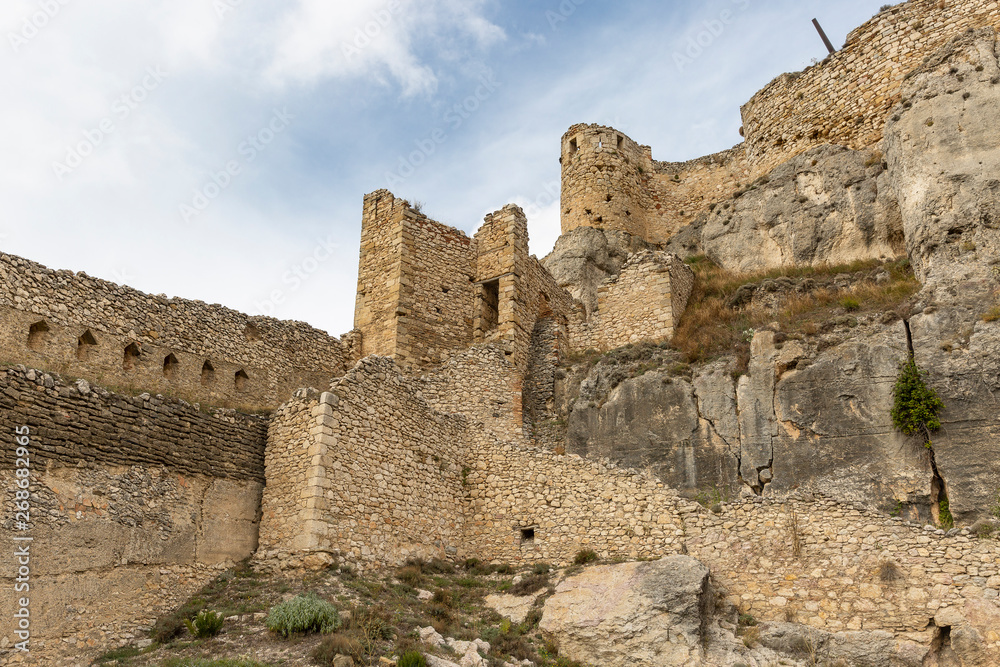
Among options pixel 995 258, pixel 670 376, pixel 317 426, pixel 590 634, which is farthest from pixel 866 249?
pixel 317 426

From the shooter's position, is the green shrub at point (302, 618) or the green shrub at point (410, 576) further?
the green shrub at point (410, 576)

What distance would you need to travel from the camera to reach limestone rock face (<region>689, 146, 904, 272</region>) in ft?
57.2

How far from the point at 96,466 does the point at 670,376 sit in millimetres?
9877

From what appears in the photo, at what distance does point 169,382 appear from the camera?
1490 centimetres

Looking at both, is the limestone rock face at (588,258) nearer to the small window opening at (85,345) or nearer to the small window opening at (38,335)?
the small window opening at (85,345)

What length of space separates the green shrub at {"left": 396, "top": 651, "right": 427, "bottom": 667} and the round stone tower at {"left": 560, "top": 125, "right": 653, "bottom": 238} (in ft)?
58.7

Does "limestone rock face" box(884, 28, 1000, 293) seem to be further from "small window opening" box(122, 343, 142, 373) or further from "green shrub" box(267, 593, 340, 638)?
"small window opening" box(122, 343, 142, 373)

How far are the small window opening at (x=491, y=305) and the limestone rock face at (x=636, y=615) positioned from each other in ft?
31.2

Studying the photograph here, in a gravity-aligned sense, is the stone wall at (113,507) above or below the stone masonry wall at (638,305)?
below

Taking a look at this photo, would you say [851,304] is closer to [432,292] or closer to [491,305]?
[491,305]

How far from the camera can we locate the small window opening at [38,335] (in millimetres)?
12992

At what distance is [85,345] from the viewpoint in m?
13.7

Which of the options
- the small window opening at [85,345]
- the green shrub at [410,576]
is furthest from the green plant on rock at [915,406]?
the small window opening at [85,345]

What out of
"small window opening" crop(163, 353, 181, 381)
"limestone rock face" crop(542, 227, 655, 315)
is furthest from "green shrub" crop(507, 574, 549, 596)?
"limestone rock face" crop(542, 227, 655, 315)
